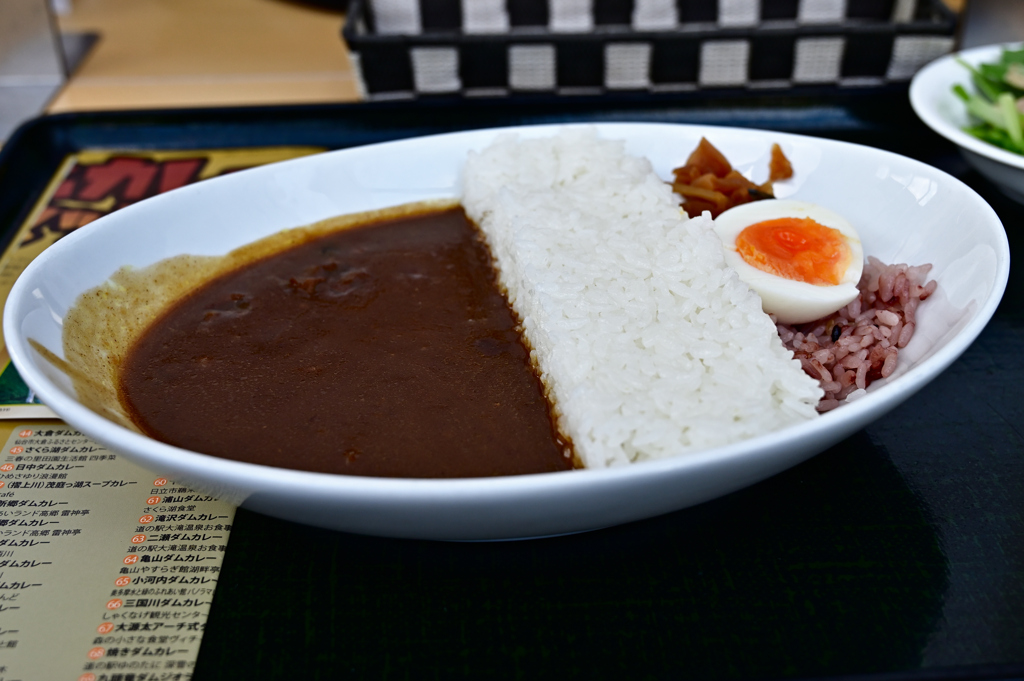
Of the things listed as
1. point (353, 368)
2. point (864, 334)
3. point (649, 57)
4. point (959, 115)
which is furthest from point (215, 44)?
point (864, 334)

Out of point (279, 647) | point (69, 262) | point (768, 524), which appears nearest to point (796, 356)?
point (768, 524)

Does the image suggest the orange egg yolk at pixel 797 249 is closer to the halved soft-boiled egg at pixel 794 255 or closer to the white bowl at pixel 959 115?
the halved soft-boiled egg at pixel 794 255

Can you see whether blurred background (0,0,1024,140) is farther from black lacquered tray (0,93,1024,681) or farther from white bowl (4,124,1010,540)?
black lacquered tray (0,93,1024,681)

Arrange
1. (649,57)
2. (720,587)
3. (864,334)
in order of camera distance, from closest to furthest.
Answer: (720,587) → (864,334) → (649,57)

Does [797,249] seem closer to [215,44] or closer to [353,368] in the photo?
[353,368]

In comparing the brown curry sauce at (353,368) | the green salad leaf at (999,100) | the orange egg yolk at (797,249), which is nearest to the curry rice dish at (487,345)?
the brown curry sauce at (353,368)

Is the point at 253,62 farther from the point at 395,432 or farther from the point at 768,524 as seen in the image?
the point at 768,524
